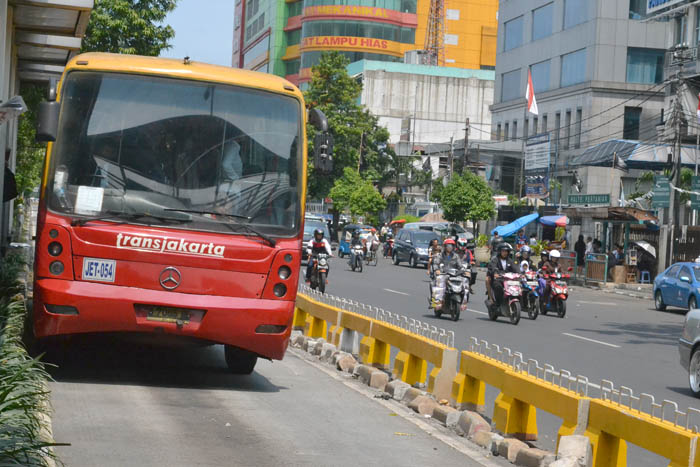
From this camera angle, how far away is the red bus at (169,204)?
10.3 metres

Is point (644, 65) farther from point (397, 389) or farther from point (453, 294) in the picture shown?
point (397, 389)

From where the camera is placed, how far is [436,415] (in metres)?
10.3

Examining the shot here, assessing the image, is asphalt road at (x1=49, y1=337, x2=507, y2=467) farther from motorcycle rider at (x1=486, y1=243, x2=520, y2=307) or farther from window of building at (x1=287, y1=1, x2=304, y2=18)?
window of building at (x1=287, y1=1, x2=304, y2=18)

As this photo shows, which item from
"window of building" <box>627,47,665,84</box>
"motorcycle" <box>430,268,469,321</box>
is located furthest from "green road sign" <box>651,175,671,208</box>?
"window of building" <box>627,47,665,84</box>

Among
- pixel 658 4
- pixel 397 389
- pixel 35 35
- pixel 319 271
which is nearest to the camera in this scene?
pixel 397 389

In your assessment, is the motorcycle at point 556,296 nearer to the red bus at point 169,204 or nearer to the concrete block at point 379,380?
the concrete block at point 379,380

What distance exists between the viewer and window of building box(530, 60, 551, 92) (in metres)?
68.1

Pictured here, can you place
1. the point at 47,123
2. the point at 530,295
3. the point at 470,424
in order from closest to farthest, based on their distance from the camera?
the point at 470,424 < the point at 47,123 < the point at 530,295

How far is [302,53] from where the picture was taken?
10919 centimetres

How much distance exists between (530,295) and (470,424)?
586 inches

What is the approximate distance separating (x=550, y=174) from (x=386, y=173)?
22204mm

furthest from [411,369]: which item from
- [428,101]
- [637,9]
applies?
[428,101]

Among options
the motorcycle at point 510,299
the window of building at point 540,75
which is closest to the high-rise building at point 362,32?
the window of building at point 540,75

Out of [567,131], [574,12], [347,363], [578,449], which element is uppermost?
[574,12]
